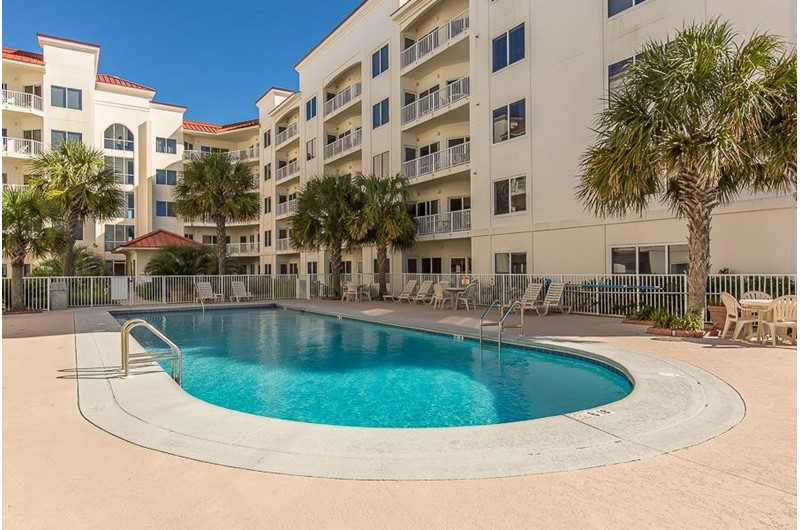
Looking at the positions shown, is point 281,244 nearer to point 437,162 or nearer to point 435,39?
point 437,162

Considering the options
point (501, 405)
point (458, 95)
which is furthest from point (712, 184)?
point (458, 95)

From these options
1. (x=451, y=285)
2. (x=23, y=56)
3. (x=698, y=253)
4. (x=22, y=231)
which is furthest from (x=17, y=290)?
(x=698, y=253)

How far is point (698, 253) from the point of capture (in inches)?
431

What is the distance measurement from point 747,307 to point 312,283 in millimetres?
21122

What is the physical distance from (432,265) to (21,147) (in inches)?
1110

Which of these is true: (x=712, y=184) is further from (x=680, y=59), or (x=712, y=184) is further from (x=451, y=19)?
(x=451, y=19)

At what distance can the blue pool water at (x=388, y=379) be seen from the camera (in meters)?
6.78

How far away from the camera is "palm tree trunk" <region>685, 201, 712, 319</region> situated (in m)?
10.8

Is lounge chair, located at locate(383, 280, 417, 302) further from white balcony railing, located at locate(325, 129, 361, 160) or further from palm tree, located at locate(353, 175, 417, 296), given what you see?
white balcony railing, located at locate(325, 129, 361, 160)

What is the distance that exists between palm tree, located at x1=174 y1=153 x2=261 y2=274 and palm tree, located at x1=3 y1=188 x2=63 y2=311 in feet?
23.3

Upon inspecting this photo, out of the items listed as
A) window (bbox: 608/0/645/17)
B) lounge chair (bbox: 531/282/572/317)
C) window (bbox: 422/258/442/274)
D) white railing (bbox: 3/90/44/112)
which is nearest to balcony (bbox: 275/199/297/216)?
window (bbox: 422/258/442/274)

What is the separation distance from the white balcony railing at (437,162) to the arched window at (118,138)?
2577 cm

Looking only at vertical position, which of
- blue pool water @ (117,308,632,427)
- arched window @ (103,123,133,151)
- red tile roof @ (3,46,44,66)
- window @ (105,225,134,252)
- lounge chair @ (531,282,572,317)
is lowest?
blue pool water @ (117,308,632,427)

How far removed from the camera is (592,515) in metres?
3.07
